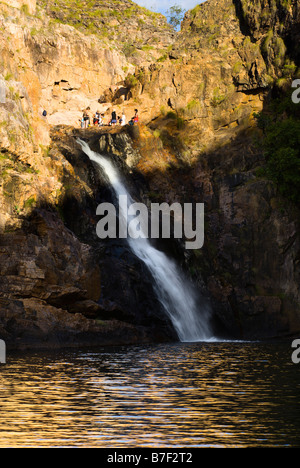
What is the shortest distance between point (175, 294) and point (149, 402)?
88.7 ft

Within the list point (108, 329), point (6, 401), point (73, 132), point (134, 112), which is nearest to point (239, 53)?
point (134, 112)

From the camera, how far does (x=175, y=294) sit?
42.4m

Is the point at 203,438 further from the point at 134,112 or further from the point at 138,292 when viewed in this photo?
the point at 134,112

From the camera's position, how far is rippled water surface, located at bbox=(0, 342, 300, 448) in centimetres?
1149

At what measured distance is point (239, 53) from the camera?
59.3 meters

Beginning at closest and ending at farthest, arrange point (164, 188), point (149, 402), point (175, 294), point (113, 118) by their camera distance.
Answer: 1. point (149, 402)
2. point (175, 294)
3. point (164, 188)
4. point (113, 118)

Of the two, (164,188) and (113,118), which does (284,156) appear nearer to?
(164,188)

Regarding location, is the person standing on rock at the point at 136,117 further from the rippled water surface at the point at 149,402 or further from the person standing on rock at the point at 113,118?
the rippled water surface at the point at 149,402

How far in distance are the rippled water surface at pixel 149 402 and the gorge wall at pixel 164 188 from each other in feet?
28.9

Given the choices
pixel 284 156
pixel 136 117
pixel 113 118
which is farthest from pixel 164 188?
pixel 284 156

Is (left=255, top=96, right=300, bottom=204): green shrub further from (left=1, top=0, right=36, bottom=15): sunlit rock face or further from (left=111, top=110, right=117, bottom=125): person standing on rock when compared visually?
(left=1, top=0, right=36, bottom=15): sunlit rock face

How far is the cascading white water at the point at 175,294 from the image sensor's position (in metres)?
40.5

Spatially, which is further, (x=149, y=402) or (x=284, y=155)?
(x=284, y=155)

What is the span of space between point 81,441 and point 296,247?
38.8 m
